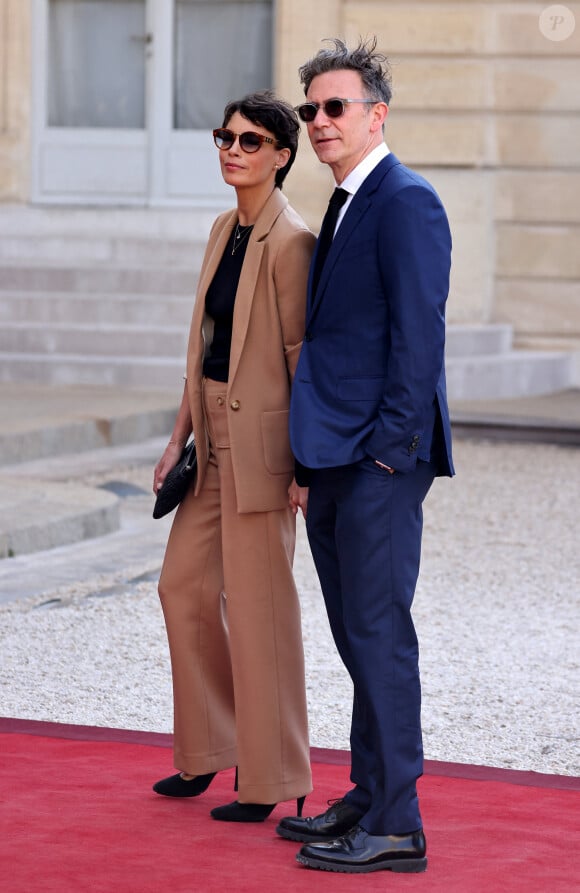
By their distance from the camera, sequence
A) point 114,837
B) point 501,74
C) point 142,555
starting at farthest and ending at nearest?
1. point 501,74
2. point 142,555
3. point 114,837

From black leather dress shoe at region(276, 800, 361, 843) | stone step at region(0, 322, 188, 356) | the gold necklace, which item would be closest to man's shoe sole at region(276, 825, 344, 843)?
black leather dress shoe at region(276, 800, 361, 843)

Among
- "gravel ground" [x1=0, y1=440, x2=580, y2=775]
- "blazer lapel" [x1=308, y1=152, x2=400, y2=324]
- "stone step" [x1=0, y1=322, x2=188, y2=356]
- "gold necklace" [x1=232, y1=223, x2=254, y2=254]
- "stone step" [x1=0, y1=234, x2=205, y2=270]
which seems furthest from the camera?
"stone step" [x1=0, y1=234, x2=205, y2=270]

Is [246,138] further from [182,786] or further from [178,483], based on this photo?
[182,786]

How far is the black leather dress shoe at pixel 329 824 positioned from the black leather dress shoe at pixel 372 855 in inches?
4.0

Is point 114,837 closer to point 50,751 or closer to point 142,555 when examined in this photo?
point 50,751

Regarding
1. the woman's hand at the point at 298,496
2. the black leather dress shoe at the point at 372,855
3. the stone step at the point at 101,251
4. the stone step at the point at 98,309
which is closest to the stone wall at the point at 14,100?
the stone step at the point at 101,251

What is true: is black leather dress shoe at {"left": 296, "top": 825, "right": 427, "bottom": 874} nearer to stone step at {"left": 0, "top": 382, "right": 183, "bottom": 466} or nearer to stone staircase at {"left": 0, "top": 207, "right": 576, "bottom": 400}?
stone step at {"left": 0, "top": 382, "right": 183, "bottom": 466}

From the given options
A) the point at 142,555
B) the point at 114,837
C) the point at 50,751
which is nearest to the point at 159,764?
the point at 50,751

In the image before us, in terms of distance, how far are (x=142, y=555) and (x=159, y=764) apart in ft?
11.0

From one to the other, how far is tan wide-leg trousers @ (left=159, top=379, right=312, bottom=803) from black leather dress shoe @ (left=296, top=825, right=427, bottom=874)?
11.1 inches

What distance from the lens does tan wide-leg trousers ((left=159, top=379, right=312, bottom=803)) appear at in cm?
371

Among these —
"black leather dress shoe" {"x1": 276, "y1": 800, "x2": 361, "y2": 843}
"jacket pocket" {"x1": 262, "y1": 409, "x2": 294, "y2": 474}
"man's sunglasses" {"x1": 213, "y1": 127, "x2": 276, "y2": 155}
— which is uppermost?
"man's sunglasses" {"x1": 213, "y1": 127, "x2": 276, "y2": 155}

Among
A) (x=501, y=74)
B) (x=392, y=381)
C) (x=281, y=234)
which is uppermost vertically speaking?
(x=501, y=74)

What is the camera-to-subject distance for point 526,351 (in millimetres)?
14938
